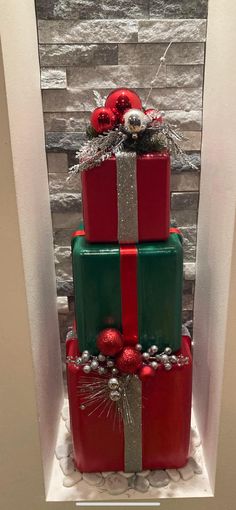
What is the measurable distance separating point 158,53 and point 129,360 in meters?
0.86

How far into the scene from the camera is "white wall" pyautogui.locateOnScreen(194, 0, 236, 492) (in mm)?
1043

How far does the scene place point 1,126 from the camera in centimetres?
93

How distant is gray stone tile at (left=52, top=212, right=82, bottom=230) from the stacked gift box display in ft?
Result: 0.74

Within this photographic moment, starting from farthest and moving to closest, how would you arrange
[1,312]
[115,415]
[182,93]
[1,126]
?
[182,93], [115,415], [1,312], [1,126]

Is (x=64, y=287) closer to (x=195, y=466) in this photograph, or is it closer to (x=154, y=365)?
(x=154, y=365)

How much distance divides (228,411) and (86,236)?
58cm

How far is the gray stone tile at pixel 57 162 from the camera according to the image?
1.39 meters

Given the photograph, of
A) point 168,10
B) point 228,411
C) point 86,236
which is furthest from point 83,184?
point 228,411

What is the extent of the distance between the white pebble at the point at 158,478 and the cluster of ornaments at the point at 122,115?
94 centimetres

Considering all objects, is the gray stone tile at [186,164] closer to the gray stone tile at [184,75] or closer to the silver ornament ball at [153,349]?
the gray stone tile at [184,75]

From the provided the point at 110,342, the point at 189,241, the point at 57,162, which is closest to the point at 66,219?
the point at 57,162

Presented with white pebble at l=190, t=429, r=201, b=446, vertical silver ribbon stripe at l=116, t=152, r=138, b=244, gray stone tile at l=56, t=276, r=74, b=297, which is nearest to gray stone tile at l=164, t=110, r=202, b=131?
vertical silver ribbon stripe at l=116, t=152, r=138, b=244

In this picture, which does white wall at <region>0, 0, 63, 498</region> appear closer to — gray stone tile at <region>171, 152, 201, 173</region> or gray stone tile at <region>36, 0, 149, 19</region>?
gray stone tile at <region>36, 0, 149, 19</region>

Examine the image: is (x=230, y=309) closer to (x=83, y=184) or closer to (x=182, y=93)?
(x=83, y=184)
